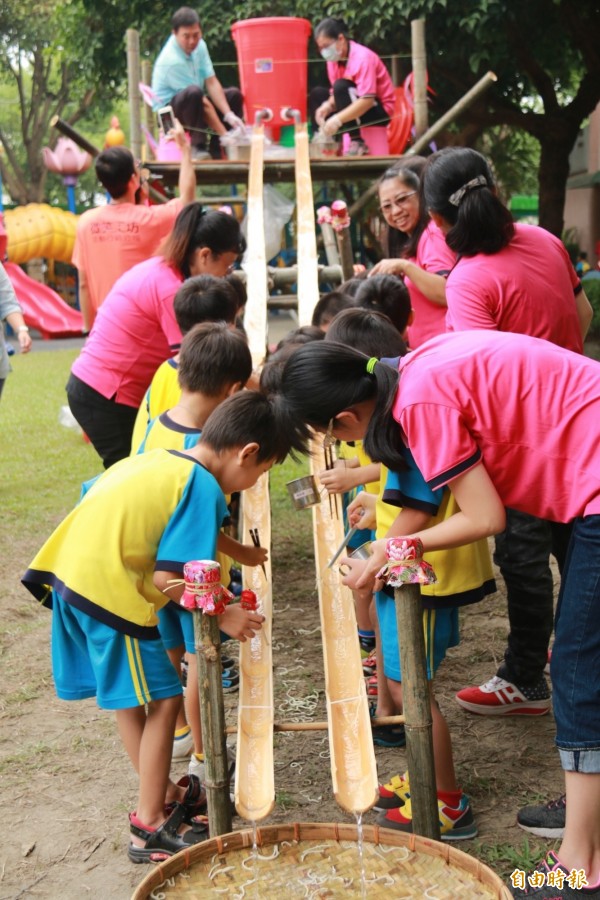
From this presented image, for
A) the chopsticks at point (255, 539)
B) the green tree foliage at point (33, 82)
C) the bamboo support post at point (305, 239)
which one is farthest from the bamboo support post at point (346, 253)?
the green tree foliage at point (33, 82)

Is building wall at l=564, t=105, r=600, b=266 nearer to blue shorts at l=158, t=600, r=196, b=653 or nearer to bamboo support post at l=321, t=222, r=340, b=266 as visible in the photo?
bamboo support post at l=321, t=222, r=340, b=266

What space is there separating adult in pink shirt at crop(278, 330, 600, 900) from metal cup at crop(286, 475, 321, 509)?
4.58ft

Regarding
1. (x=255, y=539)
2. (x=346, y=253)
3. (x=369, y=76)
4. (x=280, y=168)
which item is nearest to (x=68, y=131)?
(x=280, y=168)

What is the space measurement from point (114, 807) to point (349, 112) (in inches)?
258

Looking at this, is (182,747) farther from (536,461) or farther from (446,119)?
(446,119)

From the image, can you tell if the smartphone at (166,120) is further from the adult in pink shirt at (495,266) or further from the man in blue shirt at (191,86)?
the adult in pink shirt at (495,266)

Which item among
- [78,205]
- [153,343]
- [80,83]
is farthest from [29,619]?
[78,205]

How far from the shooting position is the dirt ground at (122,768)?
292 centimetres

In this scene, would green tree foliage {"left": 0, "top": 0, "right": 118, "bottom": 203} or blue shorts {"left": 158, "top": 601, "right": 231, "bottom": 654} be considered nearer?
blue shorts {"left": 158, "top": 601, "right": 231, "bottom": 654}

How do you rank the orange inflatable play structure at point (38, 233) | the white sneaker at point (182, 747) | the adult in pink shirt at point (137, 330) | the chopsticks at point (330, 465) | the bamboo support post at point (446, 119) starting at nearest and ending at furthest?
the white sneaker at point (182, 747) < the chopsticks at point (330, 465) < the adult in pink shirt at point (137, 330) < the bamboo support post at point (446, 119) < the orange inflatable play structure at point (38, 233)

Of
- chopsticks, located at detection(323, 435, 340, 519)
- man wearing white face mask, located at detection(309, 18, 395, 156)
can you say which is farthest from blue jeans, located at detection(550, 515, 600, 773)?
man wearing white face mask, located at detection(309, 18, 395, 156)

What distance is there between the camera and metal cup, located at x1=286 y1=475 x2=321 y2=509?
3.92 m

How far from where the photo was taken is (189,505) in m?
2.77

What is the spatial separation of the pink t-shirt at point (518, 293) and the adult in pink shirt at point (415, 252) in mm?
625
